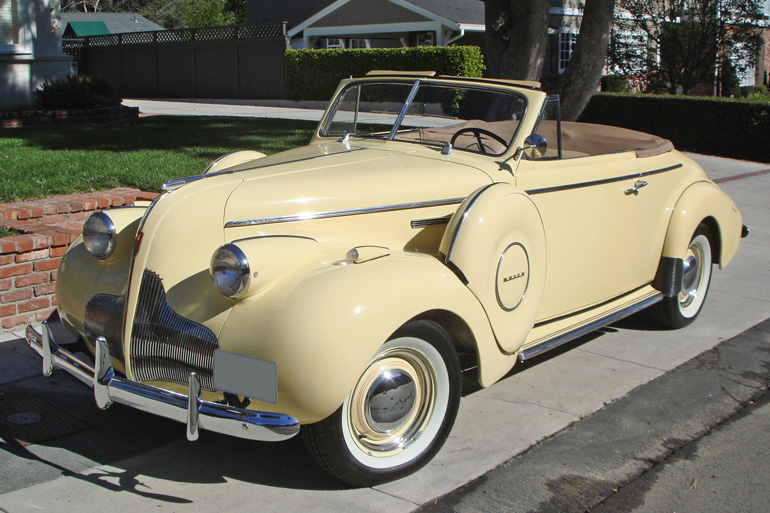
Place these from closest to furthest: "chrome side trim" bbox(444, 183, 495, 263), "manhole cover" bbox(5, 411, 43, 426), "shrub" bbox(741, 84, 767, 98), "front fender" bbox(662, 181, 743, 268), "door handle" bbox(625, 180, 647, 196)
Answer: "chrome side trim" bbox(444, 183, 495, 263) < "manhole cover" bbox(5, 411, 43, 426) < "door handle" bbox(625, 180, 647, 196) < "front fender" bbox(662, 181, 743, 268) < "shrub" bbox(741, 84, 767, 98)

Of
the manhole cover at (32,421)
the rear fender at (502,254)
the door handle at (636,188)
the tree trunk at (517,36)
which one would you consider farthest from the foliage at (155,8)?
the rear fender at (502,254)

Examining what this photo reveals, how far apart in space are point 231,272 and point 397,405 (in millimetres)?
930

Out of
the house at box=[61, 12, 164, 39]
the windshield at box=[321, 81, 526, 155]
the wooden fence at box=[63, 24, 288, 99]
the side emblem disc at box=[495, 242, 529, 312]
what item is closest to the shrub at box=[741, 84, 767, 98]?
the wooden fence at box=[63, 24, 288, 99]

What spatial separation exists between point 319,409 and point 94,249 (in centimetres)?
149

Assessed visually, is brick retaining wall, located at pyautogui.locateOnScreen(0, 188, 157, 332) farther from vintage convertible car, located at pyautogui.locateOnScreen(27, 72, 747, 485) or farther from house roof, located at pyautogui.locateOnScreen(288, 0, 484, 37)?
house roof, located at pyautogui.locateOnScreen(288, 0, 484, 37)

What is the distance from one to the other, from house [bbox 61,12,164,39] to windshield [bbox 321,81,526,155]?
1326 inches

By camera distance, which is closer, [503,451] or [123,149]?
[503,451]

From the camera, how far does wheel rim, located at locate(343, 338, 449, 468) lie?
135 inches

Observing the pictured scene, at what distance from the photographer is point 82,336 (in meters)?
3.94

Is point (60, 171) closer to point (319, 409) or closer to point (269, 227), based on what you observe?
point (269, 227)

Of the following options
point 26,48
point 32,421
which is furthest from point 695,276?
point 26,48

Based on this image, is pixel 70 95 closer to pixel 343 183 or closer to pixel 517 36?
pixel 517 36

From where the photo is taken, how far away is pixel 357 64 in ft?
77.1

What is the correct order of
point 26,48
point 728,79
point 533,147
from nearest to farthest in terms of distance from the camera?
point 533,147 → point 26,48 → point 728,79
